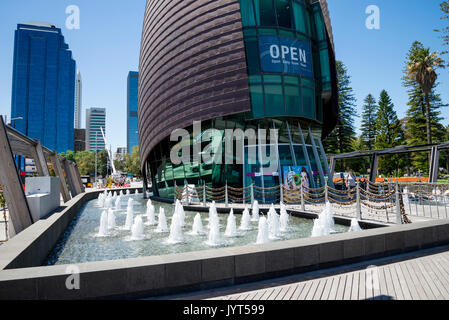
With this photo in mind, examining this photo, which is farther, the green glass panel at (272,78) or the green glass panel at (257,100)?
the green glass panel at (272,78)

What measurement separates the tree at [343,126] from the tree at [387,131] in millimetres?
6565

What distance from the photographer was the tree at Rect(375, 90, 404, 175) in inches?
2120

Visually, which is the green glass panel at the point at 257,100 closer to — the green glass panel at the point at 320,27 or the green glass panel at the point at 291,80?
the green glass panel at the point at 291,80

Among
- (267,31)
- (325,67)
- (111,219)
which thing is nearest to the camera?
(111,219)

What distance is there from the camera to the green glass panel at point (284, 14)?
816 inches

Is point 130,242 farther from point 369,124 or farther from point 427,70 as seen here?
point 369,124

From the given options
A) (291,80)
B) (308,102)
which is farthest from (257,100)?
(308,102)

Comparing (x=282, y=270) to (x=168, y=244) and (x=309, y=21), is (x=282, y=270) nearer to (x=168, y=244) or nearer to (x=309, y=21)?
(x=168, y=244)

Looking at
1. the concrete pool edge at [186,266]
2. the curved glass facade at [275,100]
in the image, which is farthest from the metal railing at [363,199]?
the concrete pool edge at [186,266]

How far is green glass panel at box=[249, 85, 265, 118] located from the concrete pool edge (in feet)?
45.8

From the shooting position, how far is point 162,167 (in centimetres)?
2397

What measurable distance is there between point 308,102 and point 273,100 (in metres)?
2.93

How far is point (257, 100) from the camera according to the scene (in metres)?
19.3

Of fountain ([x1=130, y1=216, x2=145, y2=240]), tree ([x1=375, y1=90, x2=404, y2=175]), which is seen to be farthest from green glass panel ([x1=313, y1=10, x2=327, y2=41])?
tree ([x1=375, y1=90, x2=404, y2=175])
